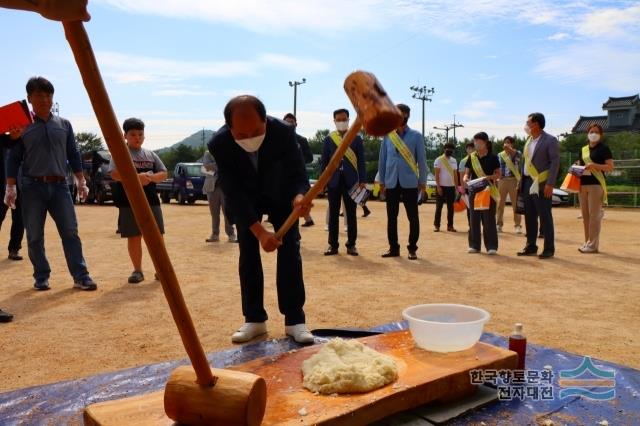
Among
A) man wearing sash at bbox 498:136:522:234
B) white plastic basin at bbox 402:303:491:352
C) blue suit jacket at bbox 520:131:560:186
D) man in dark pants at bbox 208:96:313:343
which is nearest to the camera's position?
white plastic basin at bbox 402:303:491:352

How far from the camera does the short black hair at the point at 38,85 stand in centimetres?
457

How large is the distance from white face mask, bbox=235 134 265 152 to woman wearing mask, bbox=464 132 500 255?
4.85 metres

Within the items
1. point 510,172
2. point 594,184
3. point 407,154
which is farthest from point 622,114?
point 407,154

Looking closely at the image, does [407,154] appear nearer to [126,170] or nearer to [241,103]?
[241,103]

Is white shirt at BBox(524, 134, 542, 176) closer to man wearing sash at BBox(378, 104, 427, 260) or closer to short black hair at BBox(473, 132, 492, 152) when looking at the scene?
short black hair at BBox(473, 132, 492, 152)

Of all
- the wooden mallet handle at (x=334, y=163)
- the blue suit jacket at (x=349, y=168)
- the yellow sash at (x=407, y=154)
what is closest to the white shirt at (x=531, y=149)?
the yellow sash at (x=407, y=154)

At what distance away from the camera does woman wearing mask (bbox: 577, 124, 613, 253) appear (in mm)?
7562

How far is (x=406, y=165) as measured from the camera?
6969 millimetres

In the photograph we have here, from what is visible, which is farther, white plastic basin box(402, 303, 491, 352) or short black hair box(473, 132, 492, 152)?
short black hair box(473, 132, 492, 152)

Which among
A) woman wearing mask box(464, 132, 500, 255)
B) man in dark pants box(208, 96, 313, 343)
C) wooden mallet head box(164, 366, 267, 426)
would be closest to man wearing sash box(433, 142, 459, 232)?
woman wearing mask box(464, 132, 500, 255)

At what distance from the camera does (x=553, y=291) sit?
510 cm

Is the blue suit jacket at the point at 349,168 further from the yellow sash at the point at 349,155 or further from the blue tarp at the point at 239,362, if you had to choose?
the blue tarp at the point at 239,362

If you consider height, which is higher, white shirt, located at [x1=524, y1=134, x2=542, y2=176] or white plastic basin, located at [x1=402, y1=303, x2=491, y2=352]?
white shirt, located at [x1=524, y1=134, x2=542, y2=176]

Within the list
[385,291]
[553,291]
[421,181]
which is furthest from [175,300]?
[421,181]
